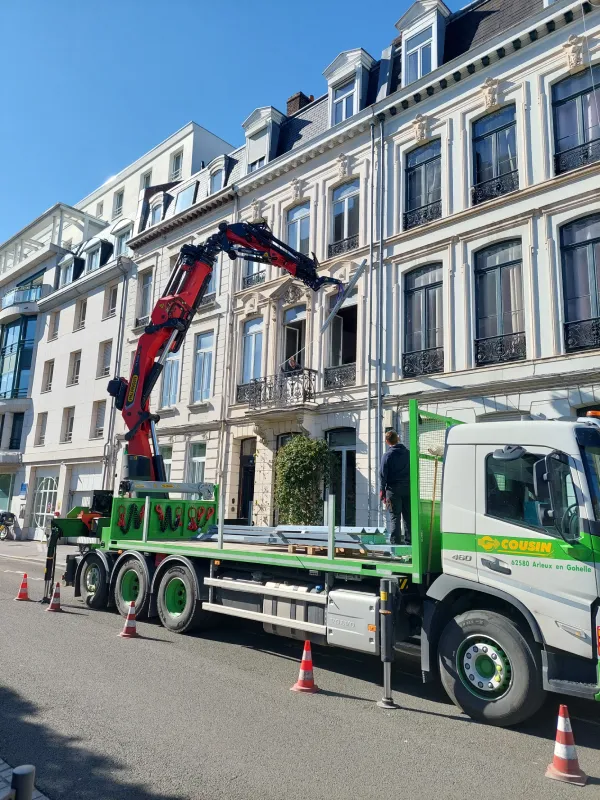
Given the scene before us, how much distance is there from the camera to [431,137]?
15617mm

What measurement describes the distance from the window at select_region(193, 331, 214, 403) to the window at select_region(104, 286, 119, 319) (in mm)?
7215

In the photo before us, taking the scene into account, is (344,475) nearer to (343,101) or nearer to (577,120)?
(577,120)

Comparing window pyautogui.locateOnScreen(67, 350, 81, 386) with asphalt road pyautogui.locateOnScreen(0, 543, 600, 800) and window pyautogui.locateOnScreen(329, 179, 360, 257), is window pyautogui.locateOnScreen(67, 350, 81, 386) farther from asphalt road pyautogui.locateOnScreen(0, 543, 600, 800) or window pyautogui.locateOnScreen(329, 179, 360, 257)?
asphalt road pyautogui.locateOnScreen(0, 543, 600, 800)

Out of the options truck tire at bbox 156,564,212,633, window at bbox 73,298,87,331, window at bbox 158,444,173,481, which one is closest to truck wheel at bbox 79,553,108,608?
truck tire at bbox 156,564,212,633

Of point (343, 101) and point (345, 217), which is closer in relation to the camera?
point (345, 217)

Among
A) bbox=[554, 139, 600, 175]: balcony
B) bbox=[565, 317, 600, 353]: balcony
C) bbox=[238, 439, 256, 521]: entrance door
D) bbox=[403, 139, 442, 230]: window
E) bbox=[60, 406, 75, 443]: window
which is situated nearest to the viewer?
bbox=[565, 317, 600, 353]: balcony

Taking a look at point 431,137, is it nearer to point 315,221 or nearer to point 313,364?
point 315,221

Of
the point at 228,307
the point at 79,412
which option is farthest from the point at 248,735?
the point at 79,412

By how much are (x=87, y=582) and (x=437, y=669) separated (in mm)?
6933

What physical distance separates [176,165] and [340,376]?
18.2 meters

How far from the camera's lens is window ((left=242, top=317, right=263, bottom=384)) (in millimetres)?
19156

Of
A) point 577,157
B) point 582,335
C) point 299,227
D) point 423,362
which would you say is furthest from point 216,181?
point 582,335

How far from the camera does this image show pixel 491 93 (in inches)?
564

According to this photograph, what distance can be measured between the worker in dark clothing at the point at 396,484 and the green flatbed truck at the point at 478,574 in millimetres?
465
